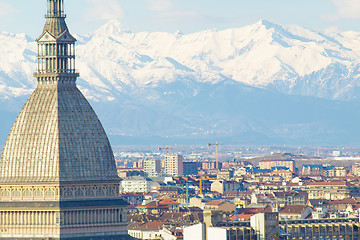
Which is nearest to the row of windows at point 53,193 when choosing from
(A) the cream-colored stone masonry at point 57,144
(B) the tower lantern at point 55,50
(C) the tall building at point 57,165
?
(C) the tall building at point 57,165

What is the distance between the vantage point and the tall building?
306 feet

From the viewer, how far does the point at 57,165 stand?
306 ft

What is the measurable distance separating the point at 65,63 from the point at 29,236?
1130 cm

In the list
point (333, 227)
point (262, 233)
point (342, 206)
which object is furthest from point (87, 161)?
point (342, 206)

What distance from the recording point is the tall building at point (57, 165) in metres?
93.2

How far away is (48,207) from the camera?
305ft

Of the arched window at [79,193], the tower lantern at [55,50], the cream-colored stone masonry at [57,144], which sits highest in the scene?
the tower lantern at [55,50]

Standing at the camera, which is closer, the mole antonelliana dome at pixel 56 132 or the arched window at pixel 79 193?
the arched window at pixel 79 193

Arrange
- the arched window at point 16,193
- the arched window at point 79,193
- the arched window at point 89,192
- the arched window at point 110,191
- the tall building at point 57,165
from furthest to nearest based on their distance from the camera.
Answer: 1. the arched window at point 110,191
2. the arched window at point 16,193
3. the arched window at point 89,192
4. the arched window at point 79,193
5. the tall building at point 57,165

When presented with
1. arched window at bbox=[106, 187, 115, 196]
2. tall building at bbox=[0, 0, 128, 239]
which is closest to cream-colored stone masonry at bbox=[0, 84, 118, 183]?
tall building at bbox=[0, 0, 128, 239]

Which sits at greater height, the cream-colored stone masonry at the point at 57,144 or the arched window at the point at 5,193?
the cream-colored stone masonry at the point at 57,144

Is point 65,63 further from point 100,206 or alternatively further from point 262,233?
point 262,233

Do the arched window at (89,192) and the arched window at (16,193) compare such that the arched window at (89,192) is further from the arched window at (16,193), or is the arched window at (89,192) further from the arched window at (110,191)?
the arched window at (16,193)

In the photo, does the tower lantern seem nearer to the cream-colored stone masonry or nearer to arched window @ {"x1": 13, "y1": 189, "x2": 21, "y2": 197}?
the cream-colored stone masonry
